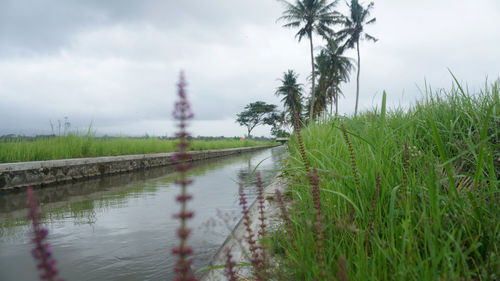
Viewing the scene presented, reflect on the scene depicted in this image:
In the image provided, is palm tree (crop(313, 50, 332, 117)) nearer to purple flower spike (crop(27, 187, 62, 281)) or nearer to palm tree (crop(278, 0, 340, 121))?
palm tree (crop(278, 0, 340, 121))

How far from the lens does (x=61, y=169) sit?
550 centimetres

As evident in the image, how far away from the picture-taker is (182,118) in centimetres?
53

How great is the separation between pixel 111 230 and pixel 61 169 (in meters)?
3.79

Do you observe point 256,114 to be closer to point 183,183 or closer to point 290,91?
point 290,91

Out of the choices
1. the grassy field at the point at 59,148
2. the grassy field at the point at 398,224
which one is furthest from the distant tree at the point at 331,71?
the grassy field at the point at 398,224

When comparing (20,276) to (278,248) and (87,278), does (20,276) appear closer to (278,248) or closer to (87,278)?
(87,278)

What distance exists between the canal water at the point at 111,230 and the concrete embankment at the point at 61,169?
0.51 meters

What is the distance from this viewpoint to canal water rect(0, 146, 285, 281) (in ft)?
6.29

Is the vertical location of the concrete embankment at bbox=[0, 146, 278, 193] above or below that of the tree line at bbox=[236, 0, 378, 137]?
below

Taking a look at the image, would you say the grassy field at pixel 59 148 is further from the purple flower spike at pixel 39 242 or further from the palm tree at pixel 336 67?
the palm tree at pixel 336 67

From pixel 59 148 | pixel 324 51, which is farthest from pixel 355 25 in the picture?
pixel 59 148

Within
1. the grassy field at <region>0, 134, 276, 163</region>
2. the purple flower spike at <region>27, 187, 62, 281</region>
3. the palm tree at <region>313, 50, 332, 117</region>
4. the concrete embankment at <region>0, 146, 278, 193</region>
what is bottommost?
the concrete embankment at <region>0, 146, 278, 193</region>

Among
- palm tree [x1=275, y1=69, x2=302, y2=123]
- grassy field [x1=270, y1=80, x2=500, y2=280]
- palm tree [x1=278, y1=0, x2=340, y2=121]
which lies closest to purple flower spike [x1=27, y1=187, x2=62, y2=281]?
grassy field [x1=270, y1=80, x2=500, y2=280]

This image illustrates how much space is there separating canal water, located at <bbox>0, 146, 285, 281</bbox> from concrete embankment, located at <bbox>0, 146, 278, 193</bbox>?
51cm
